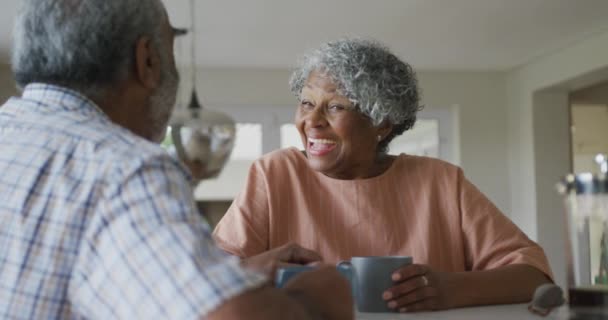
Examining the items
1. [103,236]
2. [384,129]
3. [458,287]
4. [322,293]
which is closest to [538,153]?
[384,129]

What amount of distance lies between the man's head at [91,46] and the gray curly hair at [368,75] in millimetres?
876

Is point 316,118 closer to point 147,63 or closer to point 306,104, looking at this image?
point 306,104

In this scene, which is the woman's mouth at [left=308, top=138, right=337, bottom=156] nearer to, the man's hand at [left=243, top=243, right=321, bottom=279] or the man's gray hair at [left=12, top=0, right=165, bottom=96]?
the man's hand at [left=243, top=243, right=321, bottom=279]

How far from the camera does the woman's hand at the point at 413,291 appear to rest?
1368 millimetres

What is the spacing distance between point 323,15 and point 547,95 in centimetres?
288

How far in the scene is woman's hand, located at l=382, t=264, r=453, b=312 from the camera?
137 cm

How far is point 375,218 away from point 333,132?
23cm

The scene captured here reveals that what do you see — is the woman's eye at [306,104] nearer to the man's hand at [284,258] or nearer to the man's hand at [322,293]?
the man's hand at [284,258]

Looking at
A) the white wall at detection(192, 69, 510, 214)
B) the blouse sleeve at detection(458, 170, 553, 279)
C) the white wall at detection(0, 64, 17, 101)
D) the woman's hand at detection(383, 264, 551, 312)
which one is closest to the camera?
the woman's hand at detection(383, 264, 551, 312)

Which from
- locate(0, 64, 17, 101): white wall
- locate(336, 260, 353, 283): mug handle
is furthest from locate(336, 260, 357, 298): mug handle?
locate(0, 64, 17, 101): white wall

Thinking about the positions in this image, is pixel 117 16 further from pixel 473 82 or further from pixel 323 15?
pixel 473 82

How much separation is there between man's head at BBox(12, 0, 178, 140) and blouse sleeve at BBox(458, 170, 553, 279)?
3.11 feet

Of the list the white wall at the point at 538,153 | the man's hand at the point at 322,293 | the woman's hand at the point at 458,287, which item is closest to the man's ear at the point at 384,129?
the woman's hand at the point at 458,287

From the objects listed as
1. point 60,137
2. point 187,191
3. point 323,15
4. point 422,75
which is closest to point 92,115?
point 60,137
